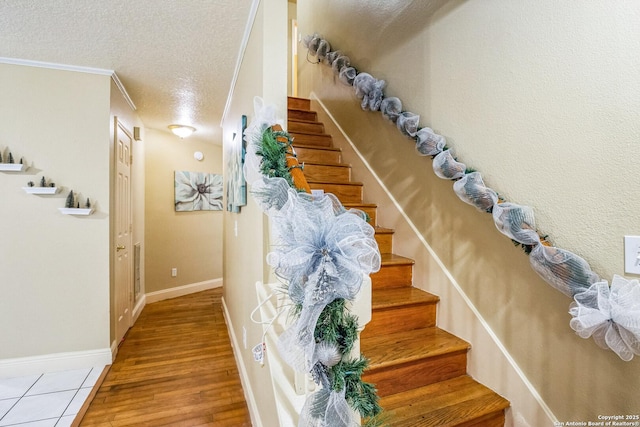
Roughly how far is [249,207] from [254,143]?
733 mm

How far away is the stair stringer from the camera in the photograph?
1.36 m

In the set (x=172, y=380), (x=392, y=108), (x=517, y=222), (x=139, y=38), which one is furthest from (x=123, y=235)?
(x=517, y=222)

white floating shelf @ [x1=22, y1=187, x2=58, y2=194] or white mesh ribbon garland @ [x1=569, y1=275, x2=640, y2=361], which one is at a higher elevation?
white floating shelf @ [x1=22, y1=187, x2=58, y2=194]

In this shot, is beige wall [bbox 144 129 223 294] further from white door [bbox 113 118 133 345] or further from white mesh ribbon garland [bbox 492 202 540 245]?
white mesh ribbon garland [bbox 492 202 540 245]

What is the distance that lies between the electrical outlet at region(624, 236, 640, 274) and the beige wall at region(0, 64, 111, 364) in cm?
321

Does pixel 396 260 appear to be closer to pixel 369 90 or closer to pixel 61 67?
pixel 369 90

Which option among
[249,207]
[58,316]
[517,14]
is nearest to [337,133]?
[249,207]

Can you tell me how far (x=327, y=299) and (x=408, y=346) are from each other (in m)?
1.14

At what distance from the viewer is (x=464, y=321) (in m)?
1.65

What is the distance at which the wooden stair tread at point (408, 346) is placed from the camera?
4.67ft

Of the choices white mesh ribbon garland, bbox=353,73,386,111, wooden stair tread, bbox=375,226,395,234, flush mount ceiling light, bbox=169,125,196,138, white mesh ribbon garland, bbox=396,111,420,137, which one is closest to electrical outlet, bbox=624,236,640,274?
white mesh ribbon garland, bbox=396,111,420,137

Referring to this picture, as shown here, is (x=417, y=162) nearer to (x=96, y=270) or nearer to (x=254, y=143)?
(x=254, y=143)

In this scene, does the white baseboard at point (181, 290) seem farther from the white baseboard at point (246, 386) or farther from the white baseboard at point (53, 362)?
the white baseboard at point (246, 386)

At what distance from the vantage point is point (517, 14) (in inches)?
54.4
